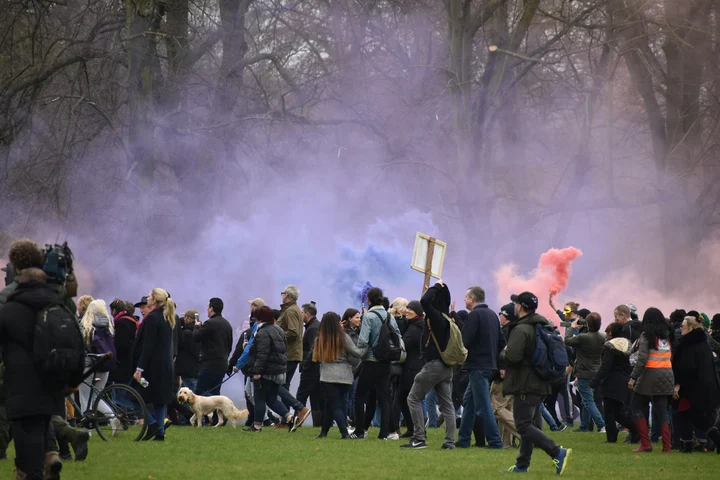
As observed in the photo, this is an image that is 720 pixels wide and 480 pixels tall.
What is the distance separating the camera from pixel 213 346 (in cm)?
1553

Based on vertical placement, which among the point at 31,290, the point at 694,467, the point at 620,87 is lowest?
the point at 694,467

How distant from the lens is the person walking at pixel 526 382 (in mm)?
9516

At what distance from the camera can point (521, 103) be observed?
3297 cm

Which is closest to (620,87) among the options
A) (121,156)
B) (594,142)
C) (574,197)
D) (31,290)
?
(594,142)

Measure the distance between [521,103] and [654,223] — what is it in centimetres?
987

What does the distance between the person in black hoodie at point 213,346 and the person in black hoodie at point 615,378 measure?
511cm

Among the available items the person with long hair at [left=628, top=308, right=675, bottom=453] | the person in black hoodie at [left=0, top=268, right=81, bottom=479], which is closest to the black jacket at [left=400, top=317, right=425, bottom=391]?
the person with long hair at [left=628, top=308, right=675, bottom=453]

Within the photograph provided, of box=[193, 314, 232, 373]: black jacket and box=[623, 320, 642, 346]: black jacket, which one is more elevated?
box=[623, 320, 642, 346]: black jacket

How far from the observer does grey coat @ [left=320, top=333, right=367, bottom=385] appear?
42.9 ft

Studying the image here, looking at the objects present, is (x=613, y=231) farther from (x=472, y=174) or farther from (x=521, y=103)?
(x=472, y=174)

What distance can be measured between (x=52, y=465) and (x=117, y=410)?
16.1 feet

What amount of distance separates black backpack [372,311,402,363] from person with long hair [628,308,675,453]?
2661mm

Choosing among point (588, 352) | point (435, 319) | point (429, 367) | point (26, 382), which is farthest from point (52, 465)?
point (588, 352)

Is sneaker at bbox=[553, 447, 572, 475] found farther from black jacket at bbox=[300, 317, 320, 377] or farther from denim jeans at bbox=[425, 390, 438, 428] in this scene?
black jacket at bbox=[300, 317, 320, 377]
